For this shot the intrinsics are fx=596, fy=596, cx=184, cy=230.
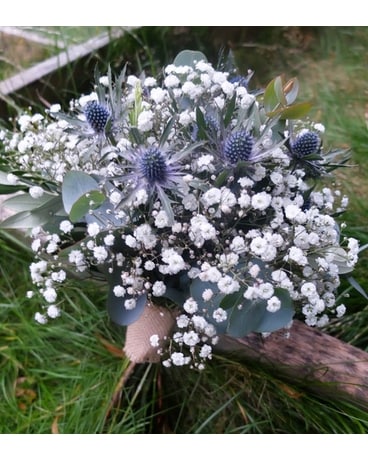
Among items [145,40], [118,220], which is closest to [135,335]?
[118,220]

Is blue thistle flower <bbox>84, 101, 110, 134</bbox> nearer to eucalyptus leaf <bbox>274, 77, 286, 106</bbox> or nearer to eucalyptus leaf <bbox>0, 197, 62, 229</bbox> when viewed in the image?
eucalyptus leaf <bbox>0, 197, 62, 229</bbox>

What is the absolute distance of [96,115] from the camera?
874mm

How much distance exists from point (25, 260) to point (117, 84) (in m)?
0.77

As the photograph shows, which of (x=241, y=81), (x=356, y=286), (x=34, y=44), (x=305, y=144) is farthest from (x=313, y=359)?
(x=34, y=44)

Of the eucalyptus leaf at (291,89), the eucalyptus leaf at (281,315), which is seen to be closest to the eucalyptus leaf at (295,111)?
the eucalyptus leaf at (291,89)

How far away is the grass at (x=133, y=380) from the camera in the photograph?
45.6 inches

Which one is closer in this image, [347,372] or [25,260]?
[347,372]

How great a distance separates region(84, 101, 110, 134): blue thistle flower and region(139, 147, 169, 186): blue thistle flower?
0.12m

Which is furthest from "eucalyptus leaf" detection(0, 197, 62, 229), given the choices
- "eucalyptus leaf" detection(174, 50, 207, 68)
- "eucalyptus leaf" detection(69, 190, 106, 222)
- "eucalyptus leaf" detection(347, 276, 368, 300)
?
"eucalyptus leaf" detection(347, 276, 368, 300)

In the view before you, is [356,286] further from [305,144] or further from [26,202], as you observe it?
[26,202]

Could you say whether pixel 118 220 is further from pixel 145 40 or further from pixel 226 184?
pixel 145 40

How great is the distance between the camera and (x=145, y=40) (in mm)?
1870

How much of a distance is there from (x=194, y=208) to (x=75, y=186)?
17 centimetres

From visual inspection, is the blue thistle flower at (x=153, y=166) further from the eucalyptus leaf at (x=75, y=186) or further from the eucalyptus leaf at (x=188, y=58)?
the eucalyptus leaf at (x=188, y=58)
